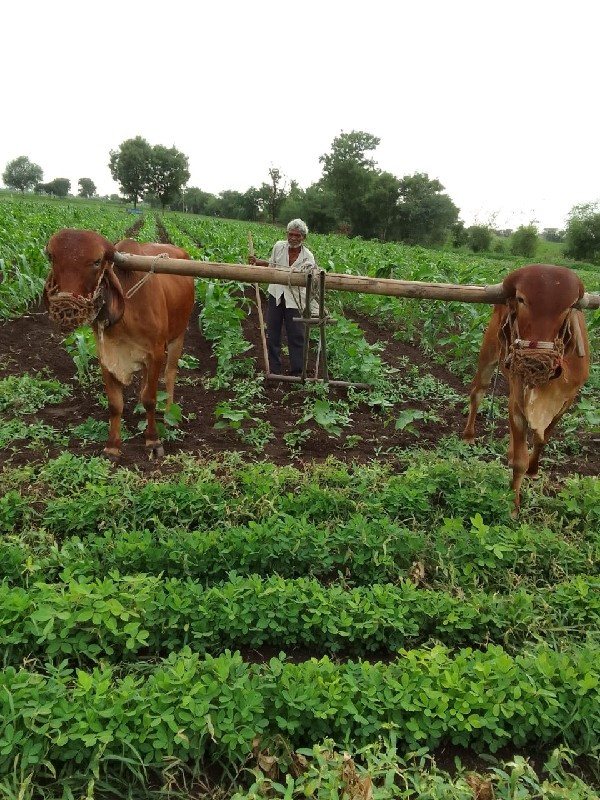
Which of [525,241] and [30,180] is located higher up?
[30,180]

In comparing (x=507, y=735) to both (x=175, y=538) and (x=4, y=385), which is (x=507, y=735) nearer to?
(x=175, y=538)

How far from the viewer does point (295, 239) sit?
7297mm

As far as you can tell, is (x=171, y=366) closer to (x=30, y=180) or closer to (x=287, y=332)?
(x=287, y=332)

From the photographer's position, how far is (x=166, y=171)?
8056 cm

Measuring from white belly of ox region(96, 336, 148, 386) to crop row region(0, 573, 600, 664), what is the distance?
2.48 metres

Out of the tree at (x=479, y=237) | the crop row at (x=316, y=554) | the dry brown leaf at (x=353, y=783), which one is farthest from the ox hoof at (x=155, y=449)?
the tree at (x=479, y=237)

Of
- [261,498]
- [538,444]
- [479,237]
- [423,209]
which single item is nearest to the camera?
[261,498]

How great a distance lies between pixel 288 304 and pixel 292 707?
18.9 ft

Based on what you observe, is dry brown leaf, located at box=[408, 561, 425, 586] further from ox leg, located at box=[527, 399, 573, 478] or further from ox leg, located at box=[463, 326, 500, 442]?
ox leg, located at box=[463, 326, 500, 442]

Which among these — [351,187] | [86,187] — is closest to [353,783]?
[351,187]

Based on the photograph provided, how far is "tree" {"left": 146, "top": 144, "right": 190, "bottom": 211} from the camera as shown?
79875 mm

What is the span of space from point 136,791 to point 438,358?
7985 millimetres

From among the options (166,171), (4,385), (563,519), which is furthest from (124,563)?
(166,171)

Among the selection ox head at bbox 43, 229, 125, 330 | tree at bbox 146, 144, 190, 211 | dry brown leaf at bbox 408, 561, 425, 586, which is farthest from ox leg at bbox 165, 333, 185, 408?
tree at bbox 146, 144, 190, 211
